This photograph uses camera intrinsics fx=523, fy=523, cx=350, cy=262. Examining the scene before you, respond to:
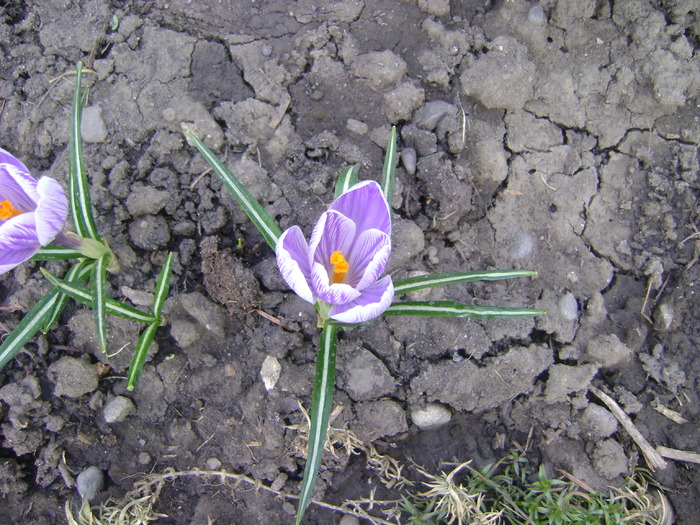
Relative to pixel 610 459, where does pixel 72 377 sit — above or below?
above

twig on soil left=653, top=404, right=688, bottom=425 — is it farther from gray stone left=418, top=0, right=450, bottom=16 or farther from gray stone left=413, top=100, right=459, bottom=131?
gray stone left=418, top=0, right=450, bottom=16

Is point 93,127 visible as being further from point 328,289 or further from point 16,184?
point 328,289

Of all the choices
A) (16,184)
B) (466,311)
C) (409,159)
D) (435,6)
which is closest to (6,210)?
(16,184)

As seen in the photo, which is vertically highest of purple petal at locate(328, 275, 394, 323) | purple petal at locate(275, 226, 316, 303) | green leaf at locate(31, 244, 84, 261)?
purple petal at locate(275, 226, 316, 303)

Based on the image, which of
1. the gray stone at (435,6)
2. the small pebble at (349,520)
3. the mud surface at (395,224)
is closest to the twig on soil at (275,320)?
the mud surface at (395,224)

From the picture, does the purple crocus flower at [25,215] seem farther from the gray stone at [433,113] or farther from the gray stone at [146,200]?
the gray stone at [433,113]

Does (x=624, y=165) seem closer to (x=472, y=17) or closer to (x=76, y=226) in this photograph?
(x=472, y=17)

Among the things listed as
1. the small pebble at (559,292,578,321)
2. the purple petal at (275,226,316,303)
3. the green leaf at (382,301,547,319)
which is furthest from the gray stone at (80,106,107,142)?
the small pebble at (559,292,578,321)
